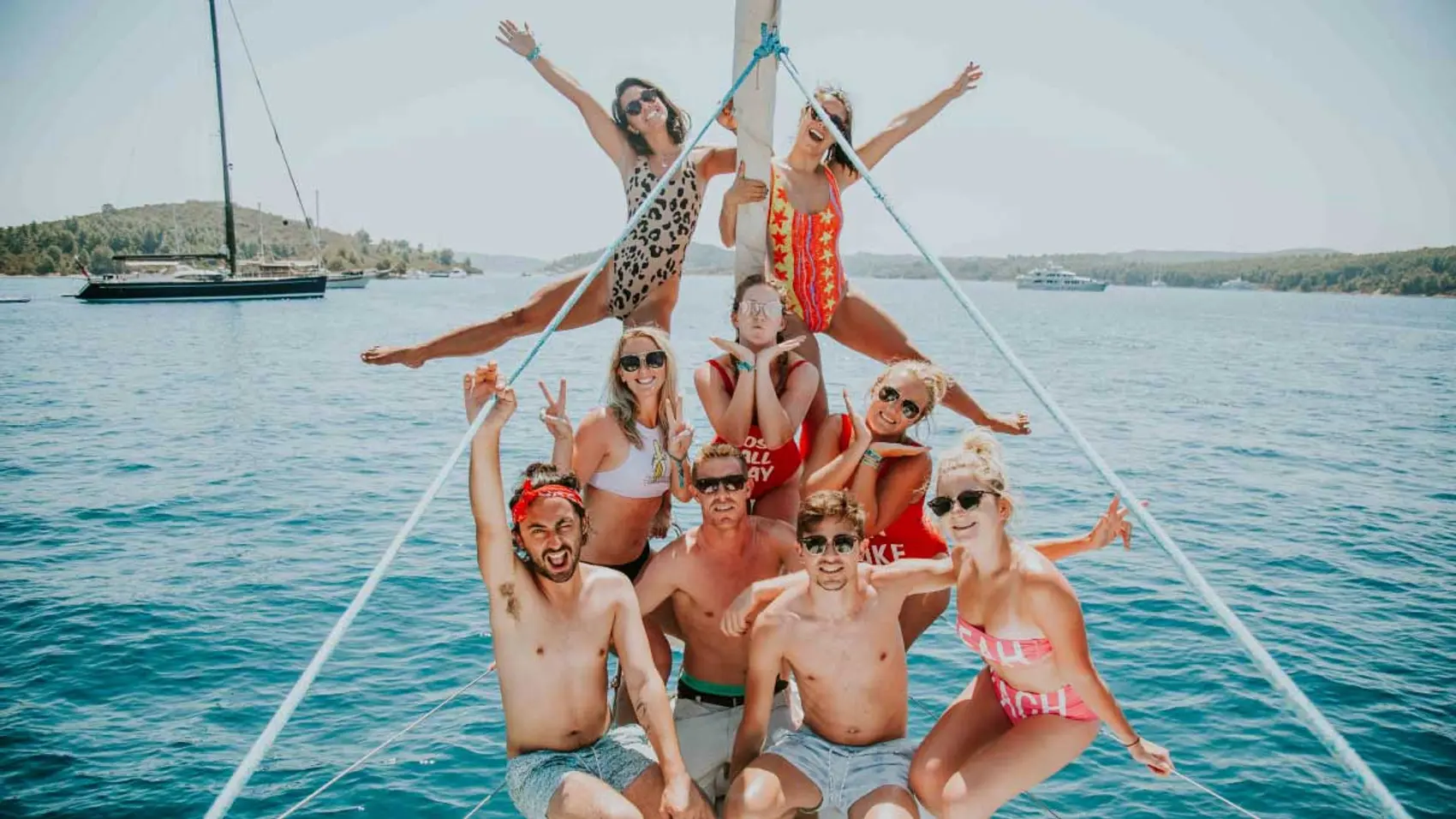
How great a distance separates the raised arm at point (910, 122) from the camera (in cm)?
525

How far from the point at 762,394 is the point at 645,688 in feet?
5.01

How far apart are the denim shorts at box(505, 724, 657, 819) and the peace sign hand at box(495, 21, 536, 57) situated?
334 cm

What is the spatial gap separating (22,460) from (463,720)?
1363 cm

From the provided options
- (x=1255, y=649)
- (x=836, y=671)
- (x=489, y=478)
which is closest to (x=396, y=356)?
(x=489, y=478)

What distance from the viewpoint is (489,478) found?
134 inches

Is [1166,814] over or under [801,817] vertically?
under

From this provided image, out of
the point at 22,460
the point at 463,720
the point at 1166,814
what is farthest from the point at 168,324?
the point at 1166,814

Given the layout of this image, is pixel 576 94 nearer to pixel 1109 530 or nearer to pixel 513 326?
pixel 513 326

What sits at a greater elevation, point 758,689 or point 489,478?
point 489,478

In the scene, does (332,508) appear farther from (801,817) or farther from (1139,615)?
(801,817)

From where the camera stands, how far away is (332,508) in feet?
47.8

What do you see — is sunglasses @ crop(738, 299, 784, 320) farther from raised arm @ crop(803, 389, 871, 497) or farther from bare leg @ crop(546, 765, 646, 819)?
bare leg @ crop(546, 765, 646, 819)

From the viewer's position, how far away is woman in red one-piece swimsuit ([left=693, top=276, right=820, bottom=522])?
14.8 ft

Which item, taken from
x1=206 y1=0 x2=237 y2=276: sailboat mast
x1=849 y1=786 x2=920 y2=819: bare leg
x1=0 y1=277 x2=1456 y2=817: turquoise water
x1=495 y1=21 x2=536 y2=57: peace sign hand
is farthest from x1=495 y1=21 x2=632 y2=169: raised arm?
x1=206 y1=0 x2=237 y2=276: sailboat mast
